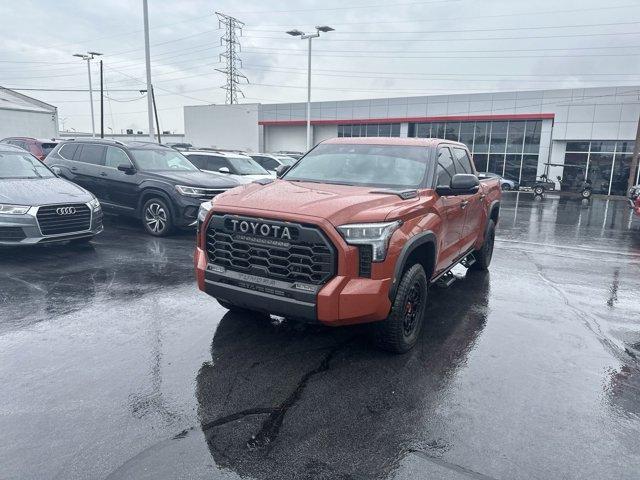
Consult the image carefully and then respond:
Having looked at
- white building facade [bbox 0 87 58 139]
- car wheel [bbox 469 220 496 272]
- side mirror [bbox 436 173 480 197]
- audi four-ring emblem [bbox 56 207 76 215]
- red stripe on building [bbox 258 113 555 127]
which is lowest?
car wheel [bbox 469 220 496 272]

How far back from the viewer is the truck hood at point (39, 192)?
7.18m

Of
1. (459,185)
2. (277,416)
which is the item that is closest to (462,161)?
(459,185)

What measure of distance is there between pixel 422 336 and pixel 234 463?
8.69ft

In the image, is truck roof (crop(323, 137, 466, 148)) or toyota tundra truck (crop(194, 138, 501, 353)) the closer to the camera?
toyota tundra truck (crop(194, 138, 501, 353))

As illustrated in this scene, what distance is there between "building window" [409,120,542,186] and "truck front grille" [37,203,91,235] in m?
29.9

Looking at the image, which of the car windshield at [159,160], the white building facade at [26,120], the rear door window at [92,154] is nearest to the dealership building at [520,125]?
the white building facade at [26,120]

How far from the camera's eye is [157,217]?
9.70 m

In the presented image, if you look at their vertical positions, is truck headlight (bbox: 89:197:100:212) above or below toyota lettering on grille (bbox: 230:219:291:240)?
below

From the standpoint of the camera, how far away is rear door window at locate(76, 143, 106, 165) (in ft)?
34.4

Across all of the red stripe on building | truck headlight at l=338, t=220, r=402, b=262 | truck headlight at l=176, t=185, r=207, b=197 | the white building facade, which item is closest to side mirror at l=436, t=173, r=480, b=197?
truck headlight at l=338, t=220, r=402, b=262

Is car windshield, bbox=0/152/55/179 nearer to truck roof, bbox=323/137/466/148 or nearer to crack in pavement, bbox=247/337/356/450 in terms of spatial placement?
truck roof, bbox=323/137/466/148

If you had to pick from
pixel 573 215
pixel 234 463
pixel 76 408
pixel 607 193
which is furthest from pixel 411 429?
pixel 607 193

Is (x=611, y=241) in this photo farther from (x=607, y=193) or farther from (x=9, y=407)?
(x=607, y=193)

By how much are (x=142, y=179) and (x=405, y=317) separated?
284 inches
